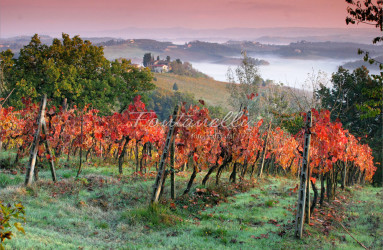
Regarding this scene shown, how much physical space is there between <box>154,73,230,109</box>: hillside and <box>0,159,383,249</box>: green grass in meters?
96.7

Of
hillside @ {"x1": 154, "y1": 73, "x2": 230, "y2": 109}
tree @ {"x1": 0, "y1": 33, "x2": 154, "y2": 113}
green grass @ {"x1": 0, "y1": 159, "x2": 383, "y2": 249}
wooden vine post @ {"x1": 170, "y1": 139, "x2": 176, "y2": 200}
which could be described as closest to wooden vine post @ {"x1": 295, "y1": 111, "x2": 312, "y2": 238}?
green grass @ {"x1": 0, "y1": 159, "x2": 383, "y2": 249}

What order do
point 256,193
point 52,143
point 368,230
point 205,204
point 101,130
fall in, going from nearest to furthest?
point 368,230 < point 205,204 < point 256,193 < point 52,143 < point 101,130

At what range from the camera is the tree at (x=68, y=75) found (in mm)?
35062

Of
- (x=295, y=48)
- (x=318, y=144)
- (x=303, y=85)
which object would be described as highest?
(x=295, y=48)

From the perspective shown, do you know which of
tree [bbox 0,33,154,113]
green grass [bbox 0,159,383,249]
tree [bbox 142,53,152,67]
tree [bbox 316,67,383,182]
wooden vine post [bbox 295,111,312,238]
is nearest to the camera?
green grass [bbox 0,159,383,249]

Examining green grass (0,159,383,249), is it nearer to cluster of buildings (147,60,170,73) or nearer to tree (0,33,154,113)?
tree (0,33,154,113)

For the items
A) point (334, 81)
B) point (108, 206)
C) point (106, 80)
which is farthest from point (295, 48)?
point (108, 206)

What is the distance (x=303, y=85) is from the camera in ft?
118

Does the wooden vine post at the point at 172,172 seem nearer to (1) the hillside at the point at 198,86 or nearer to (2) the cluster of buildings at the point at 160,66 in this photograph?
(1) the hillside at the point at 198,86

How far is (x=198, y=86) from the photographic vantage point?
128 meters

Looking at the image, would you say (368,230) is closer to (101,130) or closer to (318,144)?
(318,144)

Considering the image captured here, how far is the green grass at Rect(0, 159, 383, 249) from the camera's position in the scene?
6668 mm

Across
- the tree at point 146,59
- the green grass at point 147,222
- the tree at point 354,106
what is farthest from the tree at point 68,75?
the tree at point 146,59

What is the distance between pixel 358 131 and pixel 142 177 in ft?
99.8
